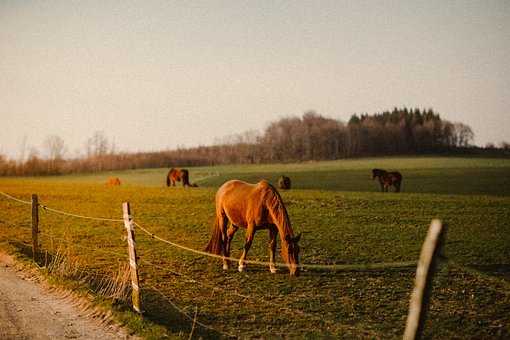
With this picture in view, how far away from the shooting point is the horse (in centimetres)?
930

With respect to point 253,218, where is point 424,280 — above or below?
above

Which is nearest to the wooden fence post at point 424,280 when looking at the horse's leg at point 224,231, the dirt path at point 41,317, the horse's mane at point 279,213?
the dirt path at point 41,317

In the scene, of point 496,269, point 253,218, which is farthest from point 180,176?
point 496,269

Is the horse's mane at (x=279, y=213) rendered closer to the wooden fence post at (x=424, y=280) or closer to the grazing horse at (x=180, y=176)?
the wooden fence post at (x=424, y=280)

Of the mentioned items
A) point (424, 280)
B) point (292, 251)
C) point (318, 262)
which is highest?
point (424, 280)

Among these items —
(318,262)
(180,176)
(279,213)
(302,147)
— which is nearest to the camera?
(279,213)

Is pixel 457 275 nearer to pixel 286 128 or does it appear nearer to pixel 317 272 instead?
pixel 317 272

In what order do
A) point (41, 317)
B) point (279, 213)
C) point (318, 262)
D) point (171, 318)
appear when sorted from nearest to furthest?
point (41, 317), point (171, 318), point (279, 213), point (318, 262)

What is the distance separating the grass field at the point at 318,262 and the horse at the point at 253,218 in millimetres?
621

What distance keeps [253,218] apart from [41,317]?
5201mm

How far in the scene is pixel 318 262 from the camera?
11.9 metres

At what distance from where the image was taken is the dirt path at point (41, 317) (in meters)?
6.34

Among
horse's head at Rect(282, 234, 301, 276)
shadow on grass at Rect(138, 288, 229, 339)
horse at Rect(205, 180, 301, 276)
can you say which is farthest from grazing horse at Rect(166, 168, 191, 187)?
shadow on grass at Rect(138, 288, 229, 339)

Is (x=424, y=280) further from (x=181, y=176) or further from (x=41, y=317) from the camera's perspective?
(x=181, y=176)
